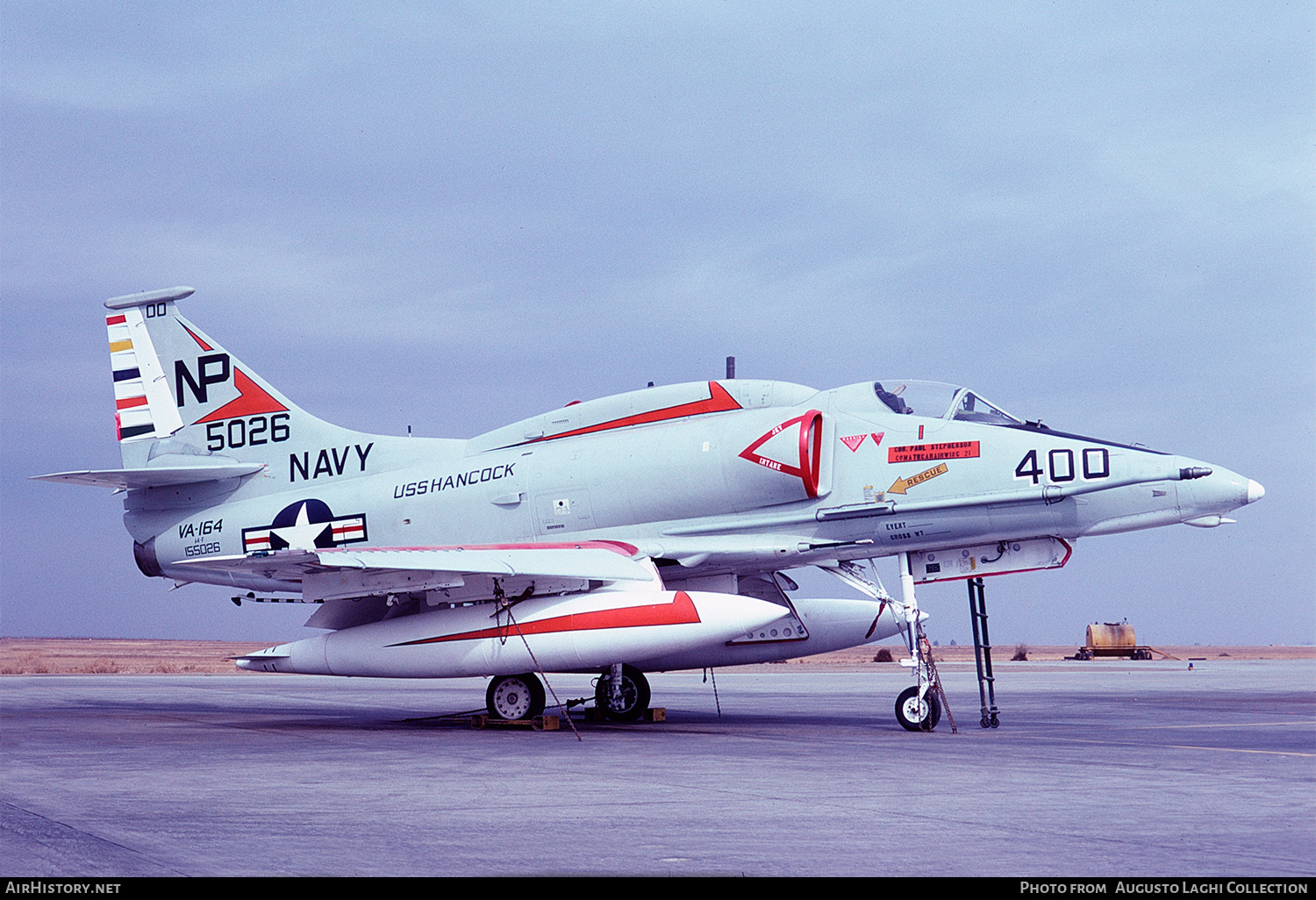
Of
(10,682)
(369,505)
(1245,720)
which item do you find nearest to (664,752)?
(369,505)

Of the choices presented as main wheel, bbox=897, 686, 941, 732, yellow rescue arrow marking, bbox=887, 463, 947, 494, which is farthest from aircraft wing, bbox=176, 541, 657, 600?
main wheel, bbox=897, 686, 941, 732

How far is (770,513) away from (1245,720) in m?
7.06

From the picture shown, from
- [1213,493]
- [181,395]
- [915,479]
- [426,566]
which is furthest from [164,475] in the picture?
[1213,493]

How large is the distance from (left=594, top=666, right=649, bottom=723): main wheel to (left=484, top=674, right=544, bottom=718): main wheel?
4.92 ft

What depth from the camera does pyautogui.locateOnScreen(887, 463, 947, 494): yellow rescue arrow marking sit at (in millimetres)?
13812

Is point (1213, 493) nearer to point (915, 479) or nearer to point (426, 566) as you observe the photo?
point (915, 479)

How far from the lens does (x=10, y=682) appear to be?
2972 centimetres

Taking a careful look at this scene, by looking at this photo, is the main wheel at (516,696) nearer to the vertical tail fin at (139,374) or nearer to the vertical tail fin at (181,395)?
the vertical tail fin at (181,395)

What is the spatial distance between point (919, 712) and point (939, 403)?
359 cm

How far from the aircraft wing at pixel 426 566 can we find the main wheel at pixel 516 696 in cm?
156

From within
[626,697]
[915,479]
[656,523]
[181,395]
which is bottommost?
[626,697]

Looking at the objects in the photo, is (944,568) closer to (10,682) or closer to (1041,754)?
(1041,754)

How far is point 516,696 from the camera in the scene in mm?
14852

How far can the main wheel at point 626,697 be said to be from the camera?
16172 millimetres
